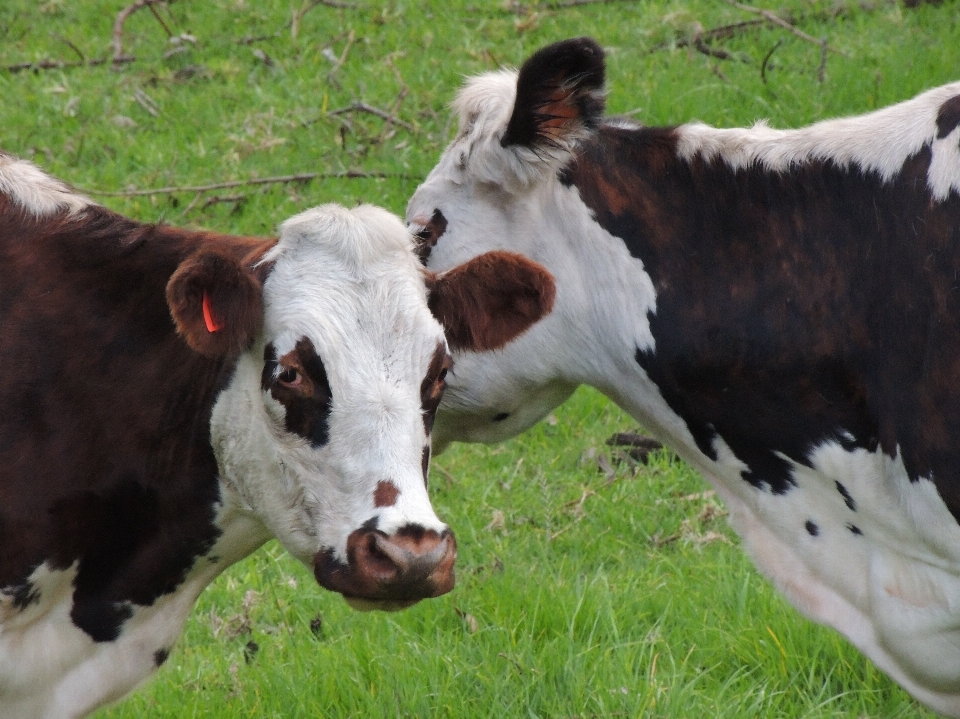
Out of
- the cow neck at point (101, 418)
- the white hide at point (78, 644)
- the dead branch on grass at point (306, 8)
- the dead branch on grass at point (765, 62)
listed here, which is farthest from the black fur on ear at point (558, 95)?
the dead branch on grass at point (306, 8)

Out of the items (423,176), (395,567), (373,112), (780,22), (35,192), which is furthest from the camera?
(780,22)

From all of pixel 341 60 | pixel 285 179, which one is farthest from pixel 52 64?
pixel 285 179

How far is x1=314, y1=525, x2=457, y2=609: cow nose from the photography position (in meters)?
3.10

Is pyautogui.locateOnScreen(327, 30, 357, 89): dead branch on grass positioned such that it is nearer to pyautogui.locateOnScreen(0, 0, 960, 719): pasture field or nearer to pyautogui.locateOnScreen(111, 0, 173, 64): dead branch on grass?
pyautogui.locateOnScreen(0, 0, 960, 719): pasture field

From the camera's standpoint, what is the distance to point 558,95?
14.1ft

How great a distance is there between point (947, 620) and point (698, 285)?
1289 mm

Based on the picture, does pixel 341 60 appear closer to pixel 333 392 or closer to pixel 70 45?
pixel 70 45

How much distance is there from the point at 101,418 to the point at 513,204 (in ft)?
5.46

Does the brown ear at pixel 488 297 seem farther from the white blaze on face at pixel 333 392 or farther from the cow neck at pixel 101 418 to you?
the cow neck at pixel 101 418

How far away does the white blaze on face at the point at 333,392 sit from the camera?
3.23m

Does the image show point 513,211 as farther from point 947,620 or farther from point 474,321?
point 947,620

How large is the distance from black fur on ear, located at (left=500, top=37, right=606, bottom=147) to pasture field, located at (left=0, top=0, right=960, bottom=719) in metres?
1.79

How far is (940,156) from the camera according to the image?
12.6 feet

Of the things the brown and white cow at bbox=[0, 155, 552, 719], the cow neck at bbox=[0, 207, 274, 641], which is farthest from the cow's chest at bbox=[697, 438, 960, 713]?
the cow neck at bbox=[0, 207, 274, 641]
